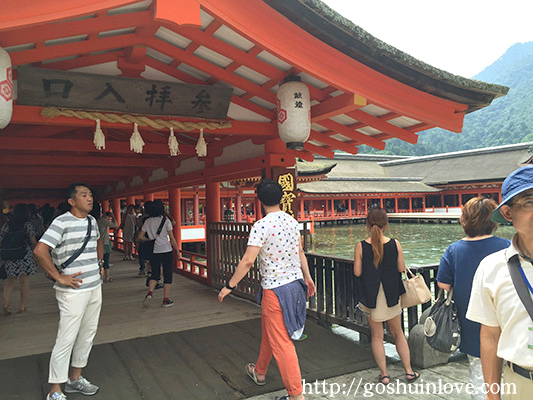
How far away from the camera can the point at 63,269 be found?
300cm

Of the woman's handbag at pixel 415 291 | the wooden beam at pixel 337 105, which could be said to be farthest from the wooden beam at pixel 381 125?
the woman's handbag at pixel 415 291

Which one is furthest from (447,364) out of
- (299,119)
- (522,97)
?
(522,97)

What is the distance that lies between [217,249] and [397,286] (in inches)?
167

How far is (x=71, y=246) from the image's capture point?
3.02 meters

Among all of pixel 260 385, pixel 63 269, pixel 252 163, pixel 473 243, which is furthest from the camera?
pixel 252 163

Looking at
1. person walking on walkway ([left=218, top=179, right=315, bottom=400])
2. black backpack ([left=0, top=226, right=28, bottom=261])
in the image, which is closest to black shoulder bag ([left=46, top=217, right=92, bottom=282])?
person walking on walkway ([left=218, top=179, right=315, bottom=400])

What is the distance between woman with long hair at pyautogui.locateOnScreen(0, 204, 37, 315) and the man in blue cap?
18.5 ft

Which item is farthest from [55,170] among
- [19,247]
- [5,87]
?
[5,87]

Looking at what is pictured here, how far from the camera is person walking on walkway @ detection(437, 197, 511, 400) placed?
2.49 meters

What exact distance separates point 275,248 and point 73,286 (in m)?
1.57

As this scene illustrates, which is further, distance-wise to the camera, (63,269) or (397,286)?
(397,286)

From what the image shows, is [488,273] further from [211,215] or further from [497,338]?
[211,215]

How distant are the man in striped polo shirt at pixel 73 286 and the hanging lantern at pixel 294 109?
2.34 meters

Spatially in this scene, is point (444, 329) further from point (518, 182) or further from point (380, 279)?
point (518, 182)
